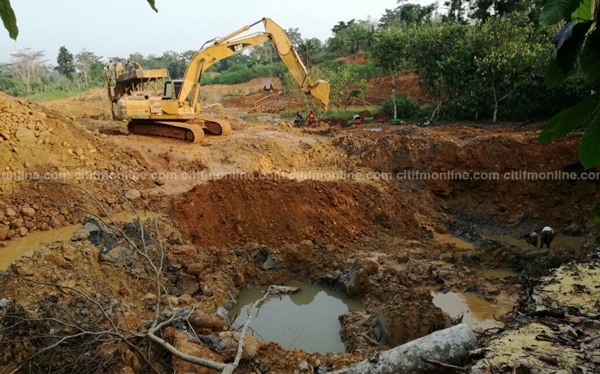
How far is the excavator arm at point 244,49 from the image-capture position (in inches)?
513

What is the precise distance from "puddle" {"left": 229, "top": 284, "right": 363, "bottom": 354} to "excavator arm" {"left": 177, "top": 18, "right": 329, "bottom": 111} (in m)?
7.34

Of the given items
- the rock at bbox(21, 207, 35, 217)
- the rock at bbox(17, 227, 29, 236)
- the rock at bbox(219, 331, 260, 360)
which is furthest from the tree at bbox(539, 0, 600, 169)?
the rock at bbox(21, 207, 35, 217)

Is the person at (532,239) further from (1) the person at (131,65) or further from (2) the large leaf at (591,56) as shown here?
(1) the person at (131,65)

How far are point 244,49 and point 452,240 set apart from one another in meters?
8.41

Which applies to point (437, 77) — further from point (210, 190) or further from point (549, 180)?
point (210, 190)

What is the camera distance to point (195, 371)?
3.81 metres

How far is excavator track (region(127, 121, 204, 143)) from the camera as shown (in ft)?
43.3

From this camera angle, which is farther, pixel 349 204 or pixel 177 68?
pixel 177 68

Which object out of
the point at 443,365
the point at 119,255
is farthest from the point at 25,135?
the point at 443,365

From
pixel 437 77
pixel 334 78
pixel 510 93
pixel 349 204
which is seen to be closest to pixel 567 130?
pixel 349 204

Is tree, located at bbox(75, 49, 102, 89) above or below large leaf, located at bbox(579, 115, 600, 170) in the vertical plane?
above

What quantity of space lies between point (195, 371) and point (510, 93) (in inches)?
597

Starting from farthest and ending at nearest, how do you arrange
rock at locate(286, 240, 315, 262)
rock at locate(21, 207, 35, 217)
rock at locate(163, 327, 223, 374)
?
rock at locate(21, 207, 35, 217) → rock at locate(286, 240, 315, 262) → rock at locate(163, 327, 223, 374)

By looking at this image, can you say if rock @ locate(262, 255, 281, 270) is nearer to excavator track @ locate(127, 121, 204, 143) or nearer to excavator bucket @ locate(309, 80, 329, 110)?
excavator bucket @ locate(309, 80, 329, 110)
